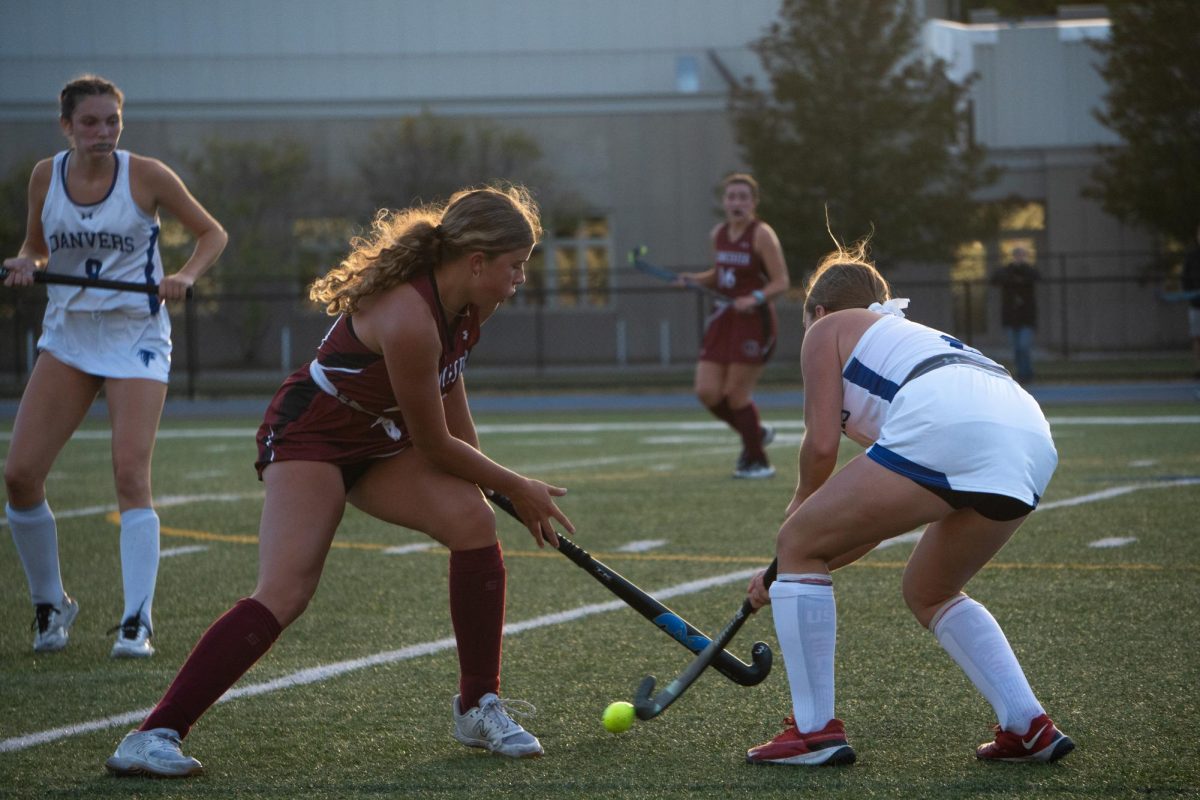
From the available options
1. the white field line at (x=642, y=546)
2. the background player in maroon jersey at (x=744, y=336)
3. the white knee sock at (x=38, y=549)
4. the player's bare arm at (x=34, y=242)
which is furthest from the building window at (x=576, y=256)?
the white knee sock at (x=38, y=549)

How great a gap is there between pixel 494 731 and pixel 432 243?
1.35m

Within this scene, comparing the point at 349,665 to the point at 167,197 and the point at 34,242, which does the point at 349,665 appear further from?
the point at 34,242

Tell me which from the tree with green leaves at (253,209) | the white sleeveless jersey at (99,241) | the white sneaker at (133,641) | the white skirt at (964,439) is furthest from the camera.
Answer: the tree with green leaves at (253,209)

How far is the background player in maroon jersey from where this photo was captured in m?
11.3

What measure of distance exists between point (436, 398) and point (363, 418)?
1.06 ft

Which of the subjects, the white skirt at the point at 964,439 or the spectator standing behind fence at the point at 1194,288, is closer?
the white skirt at the point at 964,439

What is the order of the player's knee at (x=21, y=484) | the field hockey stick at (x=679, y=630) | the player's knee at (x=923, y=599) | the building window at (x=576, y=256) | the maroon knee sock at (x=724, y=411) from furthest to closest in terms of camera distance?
the building window at (x=576, y=256) < the maroon knee sock at (x=724, y=411) < the player's knee at (x=21, y=484) < the field hockey stick at (x=679, y=630) < the player's knee at (x=923, y=599)

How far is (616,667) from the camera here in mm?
5371

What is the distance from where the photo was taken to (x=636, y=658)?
551cm

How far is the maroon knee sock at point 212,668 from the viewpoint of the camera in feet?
13.2

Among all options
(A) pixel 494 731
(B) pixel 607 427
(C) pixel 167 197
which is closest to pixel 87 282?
(C) pixel 167 197

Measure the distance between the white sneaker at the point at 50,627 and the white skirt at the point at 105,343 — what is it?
0.94m

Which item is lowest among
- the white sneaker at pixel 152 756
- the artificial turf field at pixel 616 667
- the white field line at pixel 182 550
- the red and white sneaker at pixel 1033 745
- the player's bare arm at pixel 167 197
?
the white field line at pixel 182 550

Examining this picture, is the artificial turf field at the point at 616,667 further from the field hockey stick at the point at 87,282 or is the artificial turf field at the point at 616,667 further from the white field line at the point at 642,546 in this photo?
the field hockey stick at the point at 87,282
